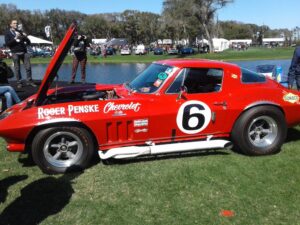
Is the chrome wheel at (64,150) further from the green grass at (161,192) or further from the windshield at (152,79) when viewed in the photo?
the windshield at (152,79)

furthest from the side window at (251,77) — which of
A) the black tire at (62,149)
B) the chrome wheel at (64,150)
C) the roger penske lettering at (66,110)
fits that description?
the chrome wheel at (64,150)

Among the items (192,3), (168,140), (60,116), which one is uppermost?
(192,3)

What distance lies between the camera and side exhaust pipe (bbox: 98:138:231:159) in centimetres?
528

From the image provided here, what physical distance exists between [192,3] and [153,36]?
1842 inches

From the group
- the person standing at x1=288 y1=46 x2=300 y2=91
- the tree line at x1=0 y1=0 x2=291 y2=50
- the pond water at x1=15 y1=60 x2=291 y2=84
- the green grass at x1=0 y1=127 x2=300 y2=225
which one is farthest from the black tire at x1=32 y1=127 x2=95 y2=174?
the tree line at x1=0 y1=0 x2=291 y2=50

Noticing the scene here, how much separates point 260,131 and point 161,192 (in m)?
2.21

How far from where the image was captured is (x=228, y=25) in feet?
465

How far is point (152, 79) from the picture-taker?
5918mm

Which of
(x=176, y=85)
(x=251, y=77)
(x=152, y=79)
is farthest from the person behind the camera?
(x=251, y=77)

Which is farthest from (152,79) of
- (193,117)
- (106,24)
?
(106,24)

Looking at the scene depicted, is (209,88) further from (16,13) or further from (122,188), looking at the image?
(16,13)

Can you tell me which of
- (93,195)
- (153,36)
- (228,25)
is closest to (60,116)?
(93,195)

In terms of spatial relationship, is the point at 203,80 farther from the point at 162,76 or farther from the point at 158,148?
the point at 158,148

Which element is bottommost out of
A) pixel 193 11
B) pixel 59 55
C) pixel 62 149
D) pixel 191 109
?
pixel 62 149
